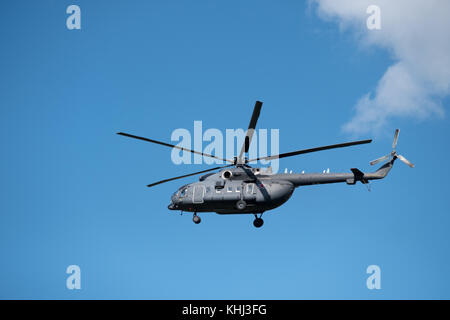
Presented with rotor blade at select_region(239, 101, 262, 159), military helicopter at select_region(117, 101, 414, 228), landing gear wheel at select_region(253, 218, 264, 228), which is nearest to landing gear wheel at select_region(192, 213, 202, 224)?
military helicopter at select_region(117, 101, 414, 228)

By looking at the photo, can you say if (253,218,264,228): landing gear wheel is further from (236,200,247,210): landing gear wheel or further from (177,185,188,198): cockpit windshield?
(177,185,188,198): cockpit windshield

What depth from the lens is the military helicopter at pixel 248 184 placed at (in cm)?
4162

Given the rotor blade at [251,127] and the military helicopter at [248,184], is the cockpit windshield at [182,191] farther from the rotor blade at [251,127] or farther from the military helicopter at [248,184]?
the rotor blade at [251,127]

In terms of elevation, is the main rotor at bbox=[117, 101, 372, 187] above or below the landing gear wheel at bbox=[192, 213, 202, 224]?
above

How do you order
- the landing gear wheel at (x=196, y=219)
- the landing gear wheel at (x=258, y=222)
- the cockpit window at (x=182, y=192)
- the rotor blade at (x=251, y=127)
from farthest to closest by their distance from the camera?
the cockpit window at (x=182, y=192)
the landing gear wheel at (x=196, y=219)
the landing gear wheel at (x=258, y=222)
the rotor blade at (x=251, y=127)

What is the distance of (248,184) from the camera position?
42.4m

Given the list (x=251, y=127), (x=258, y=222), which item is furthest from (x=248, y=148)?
(x=258, y=222)

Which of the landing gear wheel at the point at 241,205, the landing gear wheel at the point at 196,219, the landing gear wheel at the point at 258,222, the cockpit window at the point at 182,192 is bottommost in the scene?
the landing gear wheel at the point at 258,222

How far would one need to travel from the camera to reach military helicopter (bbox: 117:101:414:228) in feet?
137

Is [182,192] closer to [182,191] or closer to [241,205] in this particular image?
[182,191]

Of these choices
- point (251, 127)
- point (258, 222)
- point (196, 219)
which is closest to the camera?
point (251, 127)

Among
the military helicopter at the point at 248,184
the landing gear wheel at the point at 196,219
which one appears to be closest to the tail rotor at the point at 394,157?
the military helicopter at the point at 248,184

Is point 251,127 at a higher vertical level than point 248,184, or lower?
higher

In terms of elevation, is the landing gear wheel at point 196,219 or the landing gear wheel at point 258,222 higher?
the landing gear wheel at point 196,219
